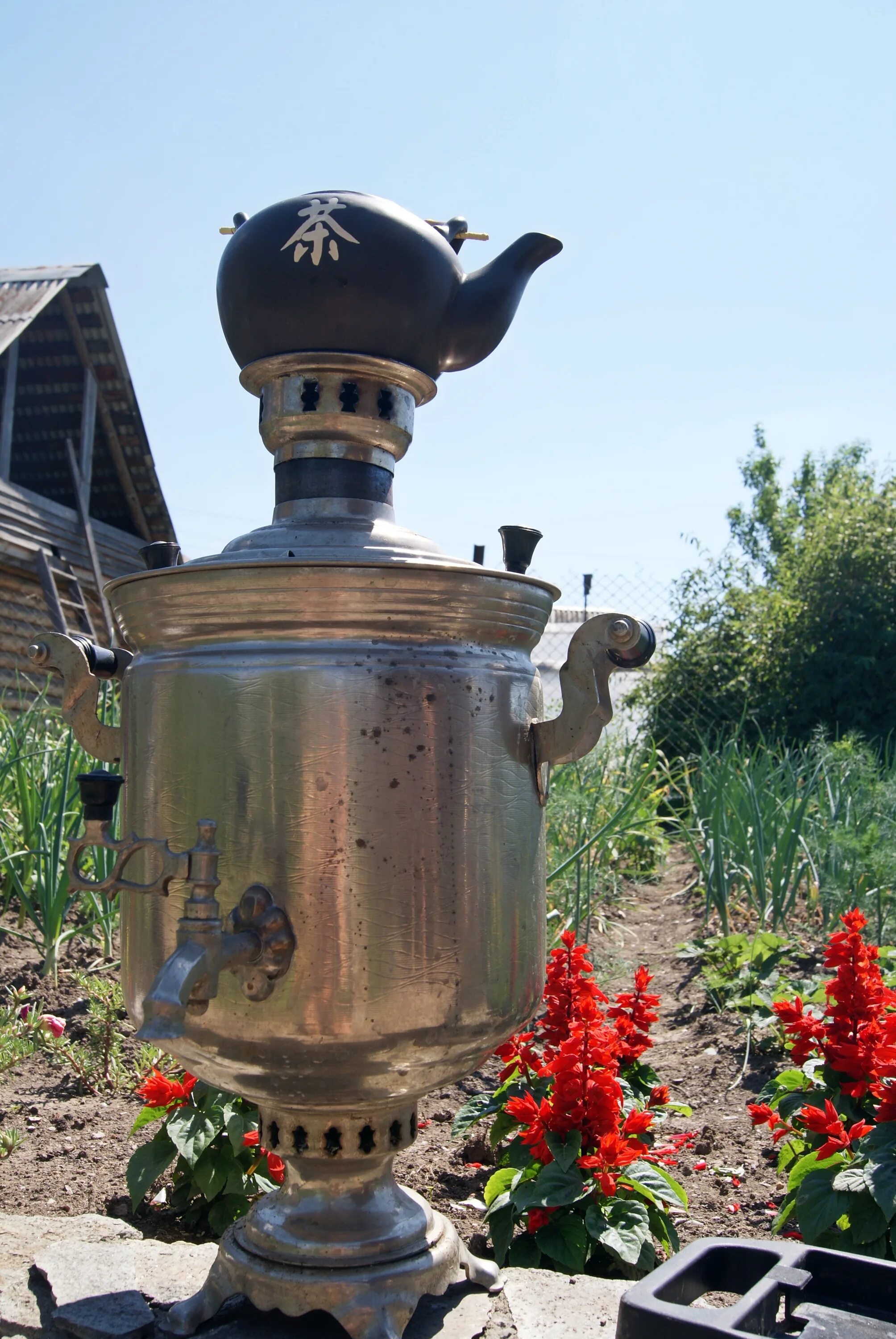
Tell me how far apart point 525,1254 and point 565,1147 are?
0.71 ft

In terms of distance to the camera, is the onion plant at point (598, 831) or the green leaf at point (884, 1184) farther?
the onion plant at point (598, 831)

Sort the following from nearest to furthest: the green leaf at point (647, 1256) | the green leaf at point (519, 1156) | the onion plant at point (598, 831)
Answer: the green leaf at point (647, 1256) < the green leaf at point (519, 1156) < the onion plant at point (598, 831)

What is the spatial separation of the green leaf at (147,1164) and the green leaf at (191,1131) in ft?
0.07

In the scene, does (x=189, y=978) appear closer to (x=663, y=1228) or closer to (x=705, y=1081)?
(x=663, y=1228)

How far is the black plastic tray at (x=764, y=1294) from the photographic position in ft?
3.38

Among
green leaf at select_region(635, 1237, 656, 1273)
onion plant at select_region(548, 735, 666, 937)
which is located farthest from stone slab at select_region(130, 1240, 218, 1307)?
onion plant at select_region(548, 735, 666, 937)

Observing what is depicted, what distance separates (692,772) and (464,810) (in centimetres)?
571

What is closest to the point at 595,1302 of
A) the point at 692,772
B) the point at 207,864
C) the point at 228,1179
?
the point at 228,1179

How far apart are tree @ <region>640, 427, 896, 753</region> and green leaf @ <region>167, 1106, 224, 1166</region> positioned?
6.16m

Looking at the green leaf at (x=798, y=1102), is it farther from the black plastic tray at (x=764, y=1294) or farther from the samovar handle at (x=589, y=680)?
the samovar handle at (x=589, y=680)

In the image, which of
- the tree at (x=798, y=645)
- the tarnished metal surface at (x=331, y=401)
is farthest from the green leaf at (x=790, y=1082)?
the tree at (x=798, y=645)

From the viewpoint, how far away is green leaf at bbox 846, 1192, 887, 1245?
5.55ft

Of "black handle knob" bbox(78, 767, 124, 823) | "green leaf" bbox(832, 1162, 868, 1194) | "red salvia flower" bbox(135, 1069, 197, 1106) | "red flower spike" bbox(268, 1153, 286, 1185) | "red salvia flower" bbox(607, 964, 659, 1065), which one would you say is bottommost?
"red flower spike" bbox(268, 1153, 286, 1185)

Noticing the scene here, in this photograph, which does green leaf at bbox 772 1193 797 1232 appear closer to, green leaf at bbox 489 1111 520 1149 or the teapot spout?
green leaf at bbox 489 1111 520 1149
